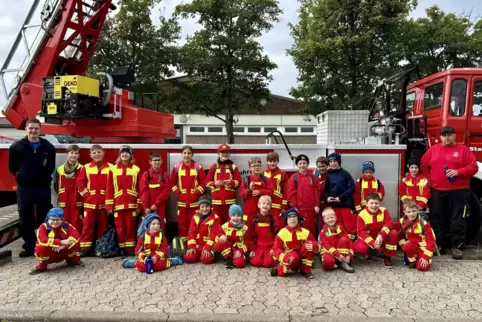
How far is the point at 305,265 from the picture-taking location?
4.58 metres

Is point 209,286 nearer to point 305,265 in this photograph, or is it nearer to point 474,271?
point 305,265

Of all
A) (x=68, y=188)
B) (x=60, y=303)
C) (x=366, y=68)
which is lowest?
(x=60, y=303)

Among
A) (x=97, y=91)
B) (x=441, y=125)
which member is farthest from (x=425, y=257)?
(x=97, y=91)

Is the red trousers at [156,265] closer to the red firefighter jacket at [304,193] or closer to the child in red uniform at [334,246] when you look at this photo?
the red firefighter jacket at [304,193]

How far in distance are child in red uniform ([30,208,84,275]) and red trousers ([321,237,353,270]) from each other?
3062 millimetres

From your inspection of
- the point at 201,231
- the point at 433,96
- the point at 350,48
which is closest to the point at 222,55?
the point at 350,48

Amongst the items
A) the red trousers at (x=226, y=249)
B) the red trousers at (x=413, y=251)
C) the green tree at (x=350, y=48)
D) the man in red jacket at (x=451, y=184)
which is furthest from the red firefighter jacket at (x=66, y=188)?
the green tree at (x=350, y=48)

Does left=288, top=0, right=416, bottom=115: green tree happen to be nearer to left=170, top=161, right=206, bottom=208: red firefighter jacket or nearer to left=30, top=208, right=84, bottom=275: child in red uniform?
left=170, top=161, right=206, bottom=208: red firefighter jacket

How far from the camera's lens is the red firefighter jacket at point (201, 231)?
516 centimetres

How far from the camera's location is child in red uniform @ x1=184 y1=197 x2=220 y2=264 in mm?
5102

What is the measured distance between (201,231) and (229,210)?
1.54ft

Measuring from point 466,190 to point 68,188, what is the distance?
543 cm

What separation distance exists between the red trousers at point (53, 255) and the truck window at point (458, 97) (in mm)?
5492

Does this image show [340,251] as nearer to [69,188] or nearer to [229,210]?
[229,210]
